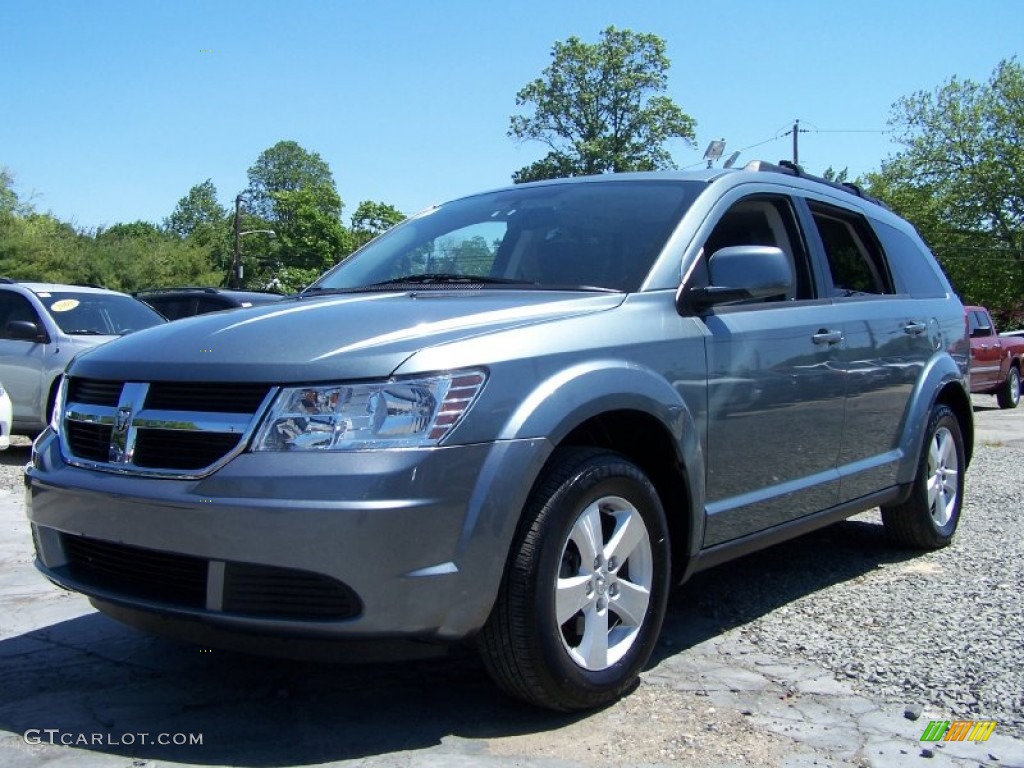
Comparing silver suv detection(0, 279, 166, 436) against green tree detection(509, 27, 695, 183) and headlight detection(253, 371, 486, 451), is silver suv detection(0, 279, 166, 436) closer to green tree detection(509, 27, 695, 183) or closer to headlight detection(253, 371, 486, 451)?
headlight detection(253, 371, 486, 451)

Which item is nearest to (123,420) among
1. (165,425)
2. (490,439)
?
(165,425)

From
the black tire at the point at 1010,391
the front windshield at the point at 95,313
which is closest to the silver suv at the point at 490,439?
the front windshield at the point at 95,313

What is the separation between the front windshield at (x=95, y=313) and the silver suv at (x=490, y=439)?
6386 mm

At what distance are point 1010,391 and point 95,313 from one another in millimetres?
17411

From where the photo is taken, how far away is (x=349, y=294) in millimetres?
3797

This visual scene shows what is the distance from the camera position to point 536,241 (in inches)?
159

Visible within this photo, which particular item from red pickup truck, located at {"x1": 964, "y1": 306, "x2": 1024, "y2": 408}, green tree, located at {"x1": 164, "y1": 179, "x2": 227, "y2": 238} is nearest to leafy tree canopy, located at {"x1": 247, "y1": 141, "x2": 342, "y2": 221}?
green tree, located at {"x1": 164, "y1": 179, "x2": 227, "y2": 238}

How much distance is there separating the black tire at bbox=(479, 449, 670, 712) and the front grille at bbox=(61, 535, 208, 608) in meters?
0.81

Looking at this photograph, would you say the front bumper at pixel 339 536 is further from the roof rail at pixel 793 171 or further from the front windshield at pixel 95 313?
the front windshield at pixel 95 313

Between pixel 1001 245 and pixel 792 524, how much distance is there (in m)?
41.8

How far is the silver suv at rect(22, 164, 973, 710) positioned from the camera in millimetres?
2641

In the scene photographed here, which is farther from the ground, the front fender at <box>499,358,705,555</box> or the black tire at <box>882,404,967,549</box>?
the front fender at <box>499,358,705,555</box>

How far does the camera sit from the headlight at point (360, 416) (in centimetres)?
266

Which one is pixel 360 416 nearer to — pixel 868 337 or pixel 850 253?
pixel 868 337
